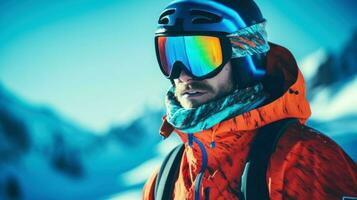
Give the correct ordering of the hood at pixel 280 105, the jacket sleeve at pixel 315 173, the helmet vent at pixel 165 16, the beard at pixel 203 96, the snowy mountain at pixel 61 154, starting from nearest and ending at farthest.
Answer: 1. the jacket sleeve at pixel 315 173
2. the hood at pixel 280 105
3. the beard at pixel 203 96
4. the helmet vent at pixel 165 16
5. the snowy mountain at pixel 61 154

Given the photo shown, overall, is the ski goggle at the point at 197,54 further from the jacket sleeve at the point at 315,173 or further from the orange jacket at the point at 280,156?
the jacket sleeve at the point at 315,173

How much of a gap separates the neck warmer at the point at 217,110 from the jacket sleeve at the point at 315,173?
279 millimetres

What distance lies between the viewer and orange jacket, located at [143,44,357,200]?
3.83ft

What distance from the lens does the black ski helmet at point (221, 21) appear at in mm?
1556

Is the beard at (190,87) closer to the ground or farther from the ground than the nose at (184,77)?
closer to the ground

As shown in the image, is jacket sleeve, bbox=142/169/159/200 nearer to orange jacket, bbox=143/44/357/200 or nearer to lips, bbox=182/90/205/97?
orange jacket, bbox=143/44/357/200

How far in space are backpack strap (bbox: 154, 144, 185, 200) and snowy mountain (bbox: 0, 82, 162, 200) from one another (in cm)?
1035

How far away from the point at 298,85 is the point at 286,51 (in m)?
0.24

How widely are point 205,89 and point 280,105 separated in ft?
1.02

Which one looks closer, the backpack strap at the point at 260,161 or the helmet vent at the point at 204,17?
the backpack strap at the point at 260,161

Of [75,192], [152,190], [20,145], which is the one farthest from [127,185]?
[152,190]

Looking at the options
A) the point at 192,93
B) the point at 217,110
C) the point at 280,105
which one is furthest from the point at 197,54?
the point at 280,105

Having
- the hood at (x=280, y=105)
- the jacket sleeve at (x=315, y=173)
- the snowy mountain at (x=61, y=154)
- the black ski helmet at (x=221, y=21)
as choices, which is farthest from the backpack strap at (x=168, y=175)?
the snowy mountain at (x=61, y=154)

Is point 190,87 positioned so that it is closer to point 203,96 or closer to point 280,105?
point 203,96
